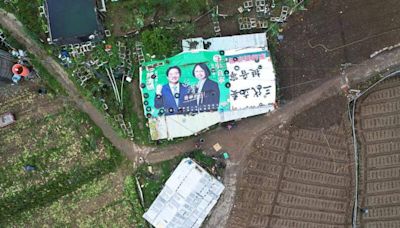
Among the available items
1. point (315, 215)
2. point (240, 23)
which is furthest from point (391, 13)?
point (315, 215)

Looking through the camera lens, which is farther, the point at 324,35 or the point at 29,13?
the point at 324,35


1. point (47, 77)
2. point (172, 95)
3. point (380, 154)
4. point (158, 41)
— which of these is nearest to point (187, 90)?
point (172, 95)

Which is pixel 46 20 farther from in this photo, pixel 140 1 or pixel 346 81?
pixel 346 81

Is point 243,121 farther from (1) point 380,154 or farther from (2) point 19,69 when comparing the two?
(2) point 19,69

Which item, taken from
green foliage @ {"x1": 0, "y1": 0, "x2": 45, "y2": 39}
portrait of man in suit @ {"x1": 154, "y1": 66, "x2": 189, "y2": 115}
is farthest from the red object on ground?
portrait of man in suit @ {"x1": 154, "y1": 66, "x2": 189, "y2": 115}

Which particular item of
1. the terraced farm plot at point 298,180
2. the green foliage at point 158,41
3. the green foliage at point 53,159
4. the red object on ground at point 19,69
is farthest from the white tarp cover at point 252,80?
the red object on ground at point 19,69

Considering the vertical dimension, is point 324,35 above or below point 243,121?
above
